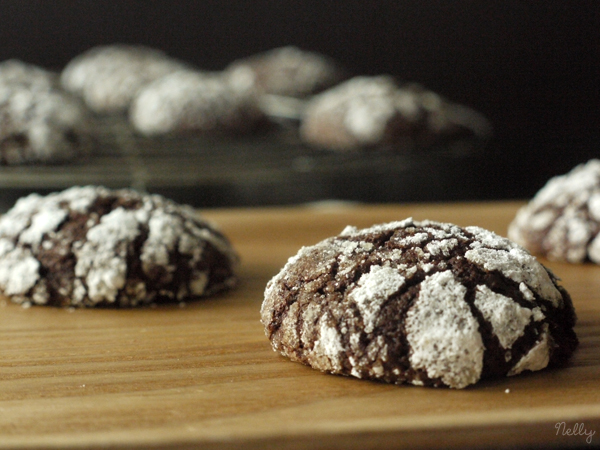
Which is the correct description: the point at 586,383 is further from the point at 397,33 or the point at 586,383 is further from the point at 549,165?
the point at 397,33

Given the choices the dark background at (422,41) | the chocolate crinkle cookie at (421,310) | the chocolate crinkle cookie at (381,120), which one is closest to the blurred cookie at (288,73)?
the dark background at (422,41)

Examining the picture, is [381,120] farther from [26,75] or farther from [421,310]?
[421,310]

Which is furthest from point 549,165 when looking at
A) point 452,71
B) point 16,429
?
point 16,429

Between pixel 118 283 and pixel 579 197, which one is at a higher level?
pixel 579 197

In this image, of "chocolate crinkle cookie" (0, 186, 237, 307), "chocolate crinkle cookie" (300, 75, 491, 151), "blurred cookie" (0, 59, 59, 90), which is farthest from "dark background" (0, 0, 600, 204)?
"chocolate crinkle cookie" (0, 186, 237, 307)

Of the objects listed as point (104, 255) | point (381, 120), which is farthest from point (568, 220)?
point (381, 120)

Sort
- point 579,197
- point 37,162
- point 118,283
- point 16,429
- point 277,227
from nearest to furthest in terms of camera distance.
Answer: point 16,429 → point 118,283 → point 579,197 → point 277,227 → point 37,162
